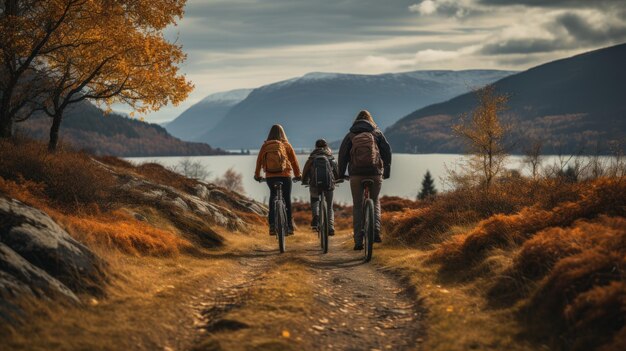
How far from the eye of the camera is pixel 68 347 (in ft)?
19.1

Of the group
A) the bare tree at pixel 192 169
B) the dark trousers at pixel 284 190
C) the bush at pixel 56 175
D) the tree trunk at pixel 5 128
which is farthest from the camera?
the bare tree at pixel 192 169

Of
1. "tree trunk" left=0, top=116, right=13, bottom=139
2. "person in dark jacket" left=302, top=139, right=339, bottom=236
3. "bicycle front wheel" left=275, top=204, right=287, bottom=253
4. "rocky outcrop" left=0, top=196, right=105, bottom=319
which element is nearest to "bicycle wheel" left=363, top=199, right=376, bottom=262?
"person in dark jacket" left=302, top=139, right=339, bottom=236

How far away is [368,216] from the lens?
1242 centimetres

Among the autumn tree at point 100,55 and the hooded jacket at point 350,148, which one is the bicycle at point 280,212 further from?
the autumn tree at point 100,55

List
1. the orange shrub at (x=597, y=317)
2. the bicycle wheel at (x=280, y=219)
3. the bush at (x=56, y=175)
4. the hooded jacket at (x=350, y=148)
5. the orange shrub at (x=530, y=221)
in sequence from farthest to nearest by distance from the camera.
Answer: the bicycle wheel at (x=280, y=219) → the bush at (x=56, y=175) → the hooded jacket at (x=350, y=148) → the orange shrub at (x=530, y=221) → the orange shrub at (x=597, y=317)

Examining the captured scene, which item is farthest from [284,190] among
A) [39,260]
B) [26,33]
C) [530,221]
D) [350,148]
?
[26,33]

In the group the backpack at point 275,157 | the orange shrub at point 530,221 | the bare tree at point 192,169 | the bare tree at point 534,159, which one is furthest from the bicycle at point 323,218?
the bare tree at point 192,169

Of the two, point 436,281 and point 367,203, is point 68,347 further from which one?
point 367,203

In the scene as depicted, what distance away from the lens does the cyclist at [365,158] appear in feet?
41.1

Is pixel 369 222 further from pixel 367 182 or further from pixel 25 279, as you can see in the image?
pixel 25 279

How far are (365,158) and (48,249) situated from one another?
7.06m

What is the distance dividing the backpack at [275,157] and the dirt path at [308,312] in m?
3.55

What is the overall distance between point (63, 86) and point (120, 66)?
2914mm

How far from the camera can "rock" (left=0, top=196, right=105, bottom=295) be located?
7.48 metres
